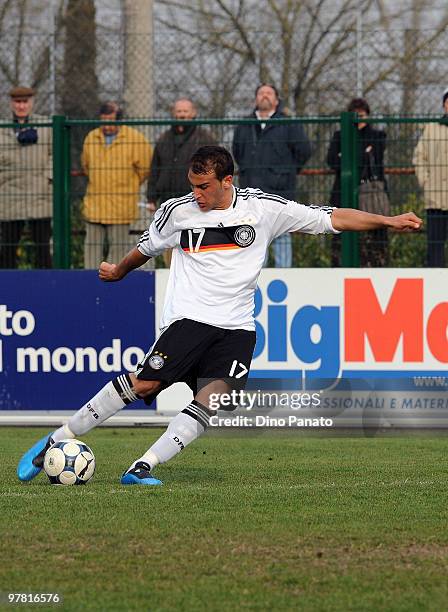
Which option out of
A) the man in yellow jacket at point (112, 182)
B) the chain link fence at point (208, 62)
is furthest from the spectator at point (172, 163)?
the chain link fence at point (208, 62)

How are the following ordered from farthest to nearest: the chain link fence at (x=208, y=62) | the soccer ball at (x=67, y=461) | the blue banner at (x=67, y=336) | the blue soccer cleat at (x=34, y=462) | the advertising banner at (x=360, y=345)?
the chain link fence at (x=208, y=62) → the blue banner at (x=67, y=336) → the advertising banner at (x=360, y=345) → the blue soccer cleat at (x=34, y=462) → the soccer ball at (x=67, y=461)

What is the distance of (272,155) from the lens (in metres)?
13.1

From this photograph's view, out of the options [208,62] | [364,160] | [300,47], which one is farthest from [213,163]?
[300,47]

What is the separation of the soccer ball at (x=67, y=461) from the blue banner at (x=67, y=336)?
4.27m

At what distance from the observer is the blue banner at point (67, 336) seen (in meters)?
12.7

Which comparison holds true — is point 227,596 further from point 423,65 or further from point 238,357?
point 423,65

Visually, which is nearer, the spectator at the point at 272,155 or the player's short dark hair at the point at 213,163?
the player's short dark hair at the point at 213,163

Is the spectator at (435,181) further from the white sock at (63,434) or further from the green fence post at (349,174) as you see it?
the white sock at (63,434)

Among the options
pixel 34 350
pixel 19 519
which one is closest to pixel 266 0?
pixel 34 350

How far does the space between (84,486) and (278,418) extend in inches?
179

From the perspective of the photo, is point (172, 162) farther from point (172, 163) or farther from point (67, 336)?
point (67, 336)

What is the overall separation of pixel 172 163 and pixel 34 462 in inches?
212

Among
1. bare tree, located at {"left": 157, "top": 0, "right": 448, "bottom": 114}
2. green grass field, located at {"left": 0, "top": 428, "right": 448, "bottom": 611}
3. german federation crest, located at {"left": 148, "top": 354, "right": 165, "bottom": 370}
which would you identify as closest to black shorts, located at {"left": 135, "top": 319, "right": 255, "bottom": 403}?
german federation crest, located at {"left": 148, "top": 354, "right": 165, "bottom": 370}

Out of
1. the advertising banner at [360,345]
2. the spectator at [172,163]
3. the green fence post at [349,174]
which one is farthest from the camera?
the spectator at [172,163]
